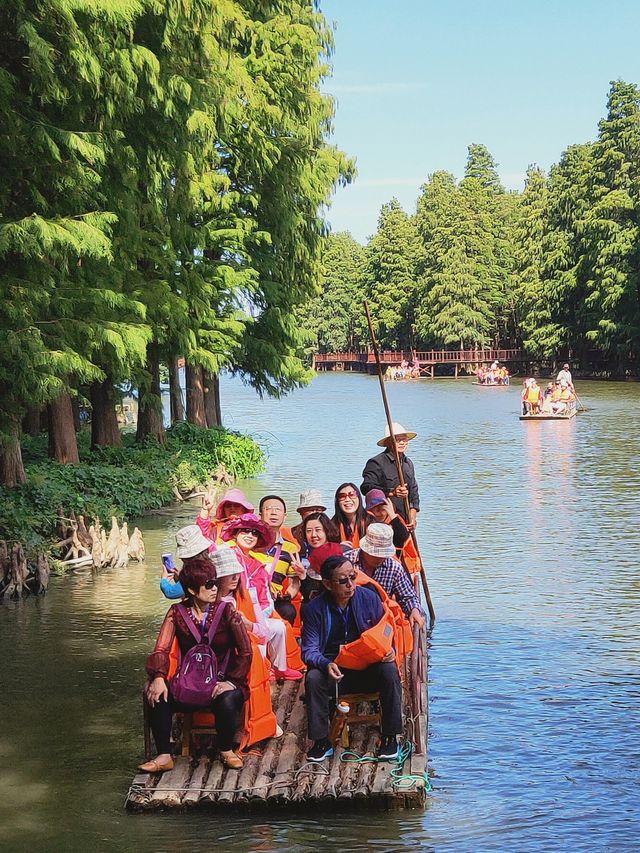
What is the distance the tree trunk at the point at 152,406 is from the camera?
23.9 m

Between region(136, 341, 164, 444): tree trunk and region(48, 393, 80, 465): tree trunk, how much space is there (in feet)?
7.44

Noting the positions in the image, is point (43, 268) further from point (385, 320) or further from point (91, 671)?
point (385, 320)

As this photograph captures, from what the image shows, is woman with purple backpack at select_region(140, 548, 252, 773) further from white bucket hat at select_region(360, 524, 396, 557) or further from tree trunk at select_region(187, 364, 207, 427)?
tree trunk at select_region(187, 364, 207, 427)

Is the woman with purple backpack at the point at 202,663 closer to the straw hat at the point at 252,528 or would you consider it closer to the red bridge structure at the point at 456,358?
the straw hat at the point at 252,528

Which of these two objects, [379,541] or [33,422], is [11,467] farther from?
[33,422]

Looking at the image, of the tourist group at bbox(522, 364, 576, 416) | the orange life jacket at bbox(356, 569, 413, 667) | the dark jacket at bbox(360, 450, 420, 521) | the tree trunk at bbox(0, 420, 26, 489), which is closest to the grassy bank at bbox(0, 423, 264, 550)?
the tree trunk at bbox(0, 420, 26, 489)

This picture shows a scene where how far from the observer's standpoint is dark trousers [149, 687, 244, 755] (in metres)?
8.09

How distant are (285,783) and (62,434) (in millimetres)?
14314

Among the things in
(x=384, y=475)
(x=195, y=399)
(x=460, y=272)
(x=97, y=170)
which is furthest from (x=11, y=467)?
(x=460, y=272)

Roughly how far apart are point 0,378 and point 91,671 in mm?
3367

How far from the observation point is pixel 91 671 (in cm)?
1203

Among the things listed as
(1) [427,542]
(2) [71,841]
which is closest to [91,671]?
(2) [71,841]

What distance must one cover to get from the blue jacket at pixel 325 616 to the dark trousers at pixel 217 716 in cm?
60

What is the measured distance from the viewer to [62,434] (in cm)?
2155
